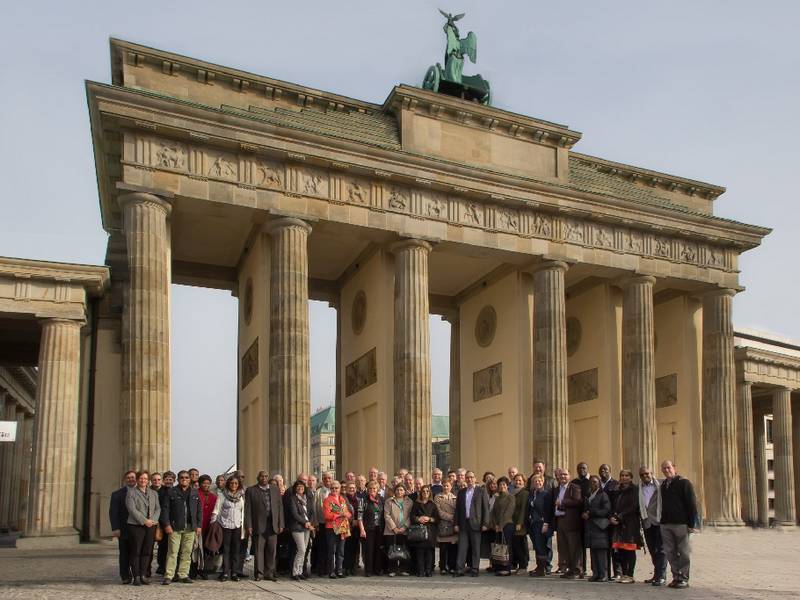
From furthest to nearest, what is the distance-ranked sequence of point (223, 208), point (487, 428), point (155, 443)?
1. point (487, 428)
2. point (223, 208)
3. point (155, 443)

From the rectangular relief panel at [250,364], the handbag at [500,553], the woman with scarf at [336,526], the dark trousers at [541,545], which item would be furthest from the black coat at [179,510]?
the rectangular relief panel at [250,364]

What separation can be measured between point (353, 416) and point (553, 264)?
27.2ft

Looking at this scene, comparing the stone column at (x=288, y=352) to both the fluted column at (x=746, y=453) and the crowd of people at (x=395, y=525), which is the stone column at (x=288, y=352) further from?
the fluted column at (x=746, y=453)

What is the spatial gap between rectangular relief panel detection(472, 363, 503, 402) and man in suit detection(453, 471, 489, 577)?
51.5 feet

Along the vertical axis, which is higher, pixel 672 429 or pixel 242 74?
pixel 242 74

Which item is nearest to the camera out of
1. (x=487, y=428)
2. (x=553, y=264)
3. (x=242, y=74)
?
(x=242, y=74)

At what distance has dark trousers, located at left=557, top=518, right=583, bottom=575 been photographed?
14.8 m

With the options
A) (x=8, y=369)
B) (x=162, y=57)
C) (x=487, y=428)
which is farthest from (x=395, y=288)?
(x=8, y=369)

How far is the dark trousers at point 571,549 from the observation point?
581 inches

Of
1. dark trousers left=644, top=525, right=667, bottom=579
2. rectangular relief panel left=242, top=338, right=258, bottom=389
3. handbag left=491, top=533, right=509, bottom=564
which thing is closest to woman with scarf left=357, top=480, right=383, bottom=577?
handbag left=491, top=533, right=509, bottom=564

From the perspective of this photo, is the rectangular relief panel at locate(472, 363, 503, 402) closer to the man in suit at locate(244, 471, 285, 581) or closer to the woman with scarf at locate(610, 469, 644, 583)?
the woman with scarf at locate(610, 469, 644, 583)

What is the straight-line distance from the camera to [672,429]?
110 feet

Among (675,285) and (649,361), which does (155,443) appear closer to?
(649,361)

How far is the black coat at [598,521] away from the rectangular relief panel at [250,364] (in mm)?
14372
